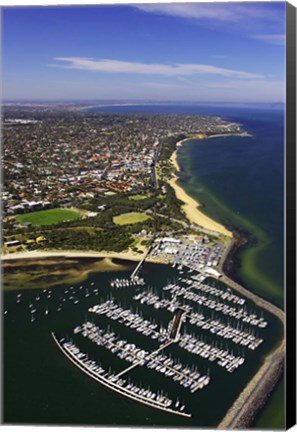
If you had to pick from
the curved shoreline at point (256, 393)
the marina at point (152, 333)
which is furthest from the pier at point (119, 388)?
the curved shoreline at point (256, 393)

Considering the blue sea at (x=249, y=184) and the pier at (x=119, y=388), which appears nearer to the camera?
the pier at (x=119, y=388)

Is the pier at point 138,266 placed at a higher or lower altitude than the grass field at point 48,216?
lower

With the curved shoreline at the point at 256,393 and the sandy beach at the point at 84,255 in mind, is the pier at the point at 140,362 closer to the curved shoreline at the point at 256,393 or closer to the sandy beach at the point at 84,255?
the curved shoreline at the point at 256,393

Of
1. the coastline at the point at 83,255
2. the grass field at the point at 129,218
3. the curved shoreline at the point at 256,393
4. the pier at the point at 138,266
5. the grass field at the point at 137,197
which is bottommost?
the curved shoreline at the point at 256,393

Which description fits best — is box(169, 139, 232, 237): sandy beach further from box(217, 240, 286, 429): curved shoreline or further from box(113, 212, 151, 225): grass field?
box(217, 240, 286, 429): curved shoreline

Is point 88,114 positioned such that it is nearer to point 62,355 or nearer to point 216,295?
point 216,295

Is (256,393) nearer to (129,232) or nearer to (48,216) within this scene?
(129,232)

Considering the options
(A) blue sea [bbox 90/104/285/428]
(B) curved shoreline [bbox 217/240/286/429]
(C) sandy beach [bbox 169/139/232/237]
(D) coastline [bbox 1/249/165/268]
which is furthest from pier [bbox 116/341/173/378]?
(C) sandy beach [bbox 169/139/232/237]

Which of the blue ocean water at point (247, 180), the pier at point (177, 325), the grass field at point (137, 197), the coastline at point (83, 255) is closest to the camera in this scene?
the pier at point (177, 325)
